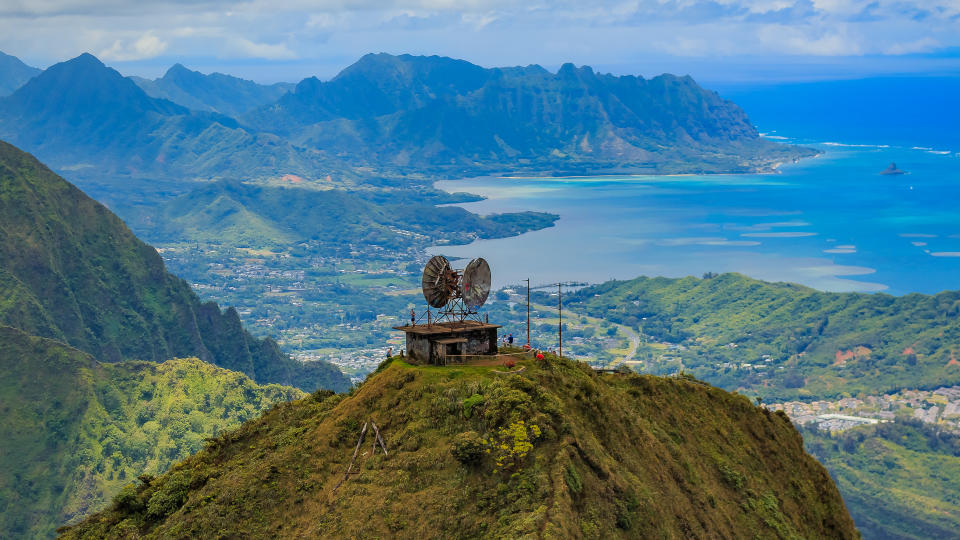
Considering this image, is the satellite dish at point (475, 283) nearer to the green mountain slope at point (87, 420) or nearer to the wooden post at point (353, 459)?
the wooden post at point (353, 459)

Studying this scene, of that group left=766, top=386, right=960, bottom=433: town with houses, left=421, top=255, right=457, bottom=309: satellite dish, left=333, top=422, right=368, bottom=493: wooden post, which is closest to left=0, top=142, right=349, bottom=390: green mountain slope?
left=766, top=386, right=960, bottom=433: town with houses

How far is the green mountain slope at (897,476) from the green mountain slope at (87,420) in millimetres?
72371

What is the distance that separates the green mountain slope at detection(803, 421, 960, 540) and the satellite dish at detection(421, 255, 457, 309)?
287 ft

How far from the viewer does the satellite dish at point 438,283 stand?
57.2 meters

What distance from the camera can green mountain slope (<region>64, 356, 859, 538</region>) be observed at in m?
44.5

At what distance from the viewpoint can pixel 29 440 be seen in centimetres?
11656

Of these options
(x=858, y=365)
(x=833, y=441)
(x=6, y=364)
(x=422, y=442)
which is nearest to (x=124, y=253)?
(x=6, y=364)

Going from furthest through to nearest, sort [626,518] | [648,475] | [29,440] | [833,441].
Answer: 1. [833,441]
2. [29,440]
3. [648,475]
4. [626,518]

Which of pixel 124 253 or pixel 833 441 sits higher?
pixel 124 253

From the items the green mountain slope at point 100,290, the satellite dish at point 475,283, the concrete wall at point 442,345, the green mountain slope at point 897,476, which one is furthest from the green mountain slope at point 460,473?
the green mountain slope at point 100,290

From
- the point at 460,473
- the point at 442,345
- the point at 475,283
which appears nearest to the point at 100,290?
the point at 475,283

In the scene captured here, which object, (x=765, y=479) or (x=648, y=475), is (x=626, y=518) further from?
(x=765, y=479)

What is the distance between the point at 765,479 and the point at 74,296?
421ft

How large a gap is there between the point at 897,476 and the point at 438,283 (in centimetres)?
10335
